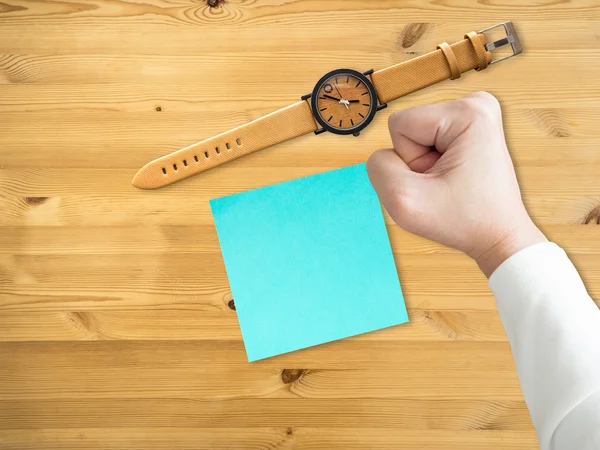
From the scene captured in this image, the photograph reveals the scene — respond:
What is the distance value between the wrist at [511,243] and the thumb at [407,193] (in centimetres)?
7

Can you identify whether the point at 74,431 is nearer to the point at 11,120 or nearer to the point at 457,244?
the point at 11,120

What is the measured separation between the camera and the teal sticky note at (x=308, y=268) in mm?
714

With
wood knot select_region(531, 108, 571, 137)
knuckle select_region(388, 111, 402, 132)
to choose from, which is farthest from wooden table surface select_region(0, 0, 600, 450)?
knuckle select_region(388, 111, 402, 132)

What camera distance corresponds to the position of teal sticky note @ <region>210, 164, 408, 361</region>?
2.34ft

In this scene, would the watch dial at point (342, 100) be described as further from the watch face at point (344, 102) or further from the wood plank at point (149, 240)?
the wood plank at point (149, 240)

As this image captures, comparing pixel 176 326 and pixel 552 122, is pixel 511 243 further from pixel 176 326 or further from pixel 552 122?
pixel 176 326

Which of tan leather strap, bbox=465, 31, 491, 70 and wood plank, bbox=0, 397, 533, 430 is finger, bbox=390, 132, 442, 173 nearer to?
tan leather strap, bbox=465, 31, 491, 70

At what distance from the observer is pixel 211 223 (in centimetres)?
71

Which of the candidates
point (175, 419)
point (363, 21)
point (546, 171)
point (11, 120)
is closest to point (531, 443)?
point (546, 171)

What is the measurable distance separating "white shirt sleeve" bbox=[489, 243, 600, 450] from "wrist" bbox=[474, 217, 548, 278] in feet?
0.04

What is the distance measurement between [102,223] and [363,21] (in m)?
0.45

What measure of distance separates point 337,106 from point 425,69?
0.40 feet

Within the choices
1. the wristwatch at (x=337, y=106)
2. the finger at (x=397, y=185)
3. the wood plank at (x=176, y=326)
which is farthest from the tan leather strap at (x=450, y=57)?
the wood plank at (x=176, y=326)

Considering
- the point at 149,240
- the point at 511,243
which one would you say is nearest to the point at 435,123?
the point at 511,243
